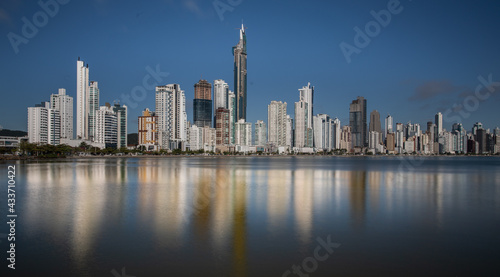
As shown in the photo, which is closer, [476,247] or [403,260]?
[403,260]

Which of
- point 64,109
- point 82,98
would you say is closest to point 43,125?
point 64,109

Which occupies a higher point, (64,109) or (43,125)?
(64,109)

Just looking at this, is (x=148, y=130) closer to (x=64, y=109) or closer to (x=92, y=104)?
(x=92, y=104)

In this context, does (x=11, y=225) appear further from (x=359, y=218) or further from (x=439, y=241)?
(x=439, y=241)

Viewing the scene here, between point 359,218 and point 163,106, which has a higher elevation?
point 163,106

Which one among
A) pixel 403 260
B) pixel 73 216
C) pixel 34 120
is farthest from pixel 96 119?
pixel 403 260

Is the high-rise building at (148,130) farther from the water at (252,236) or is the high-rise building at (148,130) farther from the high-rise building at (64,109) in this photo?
the water at (252,236)

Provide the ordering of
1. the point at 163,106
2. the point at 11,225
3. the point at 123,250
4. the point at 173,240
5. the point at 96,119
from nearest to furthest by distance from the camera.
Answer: the point at 123,250 → the point at 173,240 → the point at 11,225 → the point at 96,119 → the point at 163,106

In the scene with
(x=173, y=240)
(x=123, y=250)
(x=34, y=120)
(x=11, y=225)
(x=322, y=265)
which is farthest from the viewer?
(x=34, y=120)
